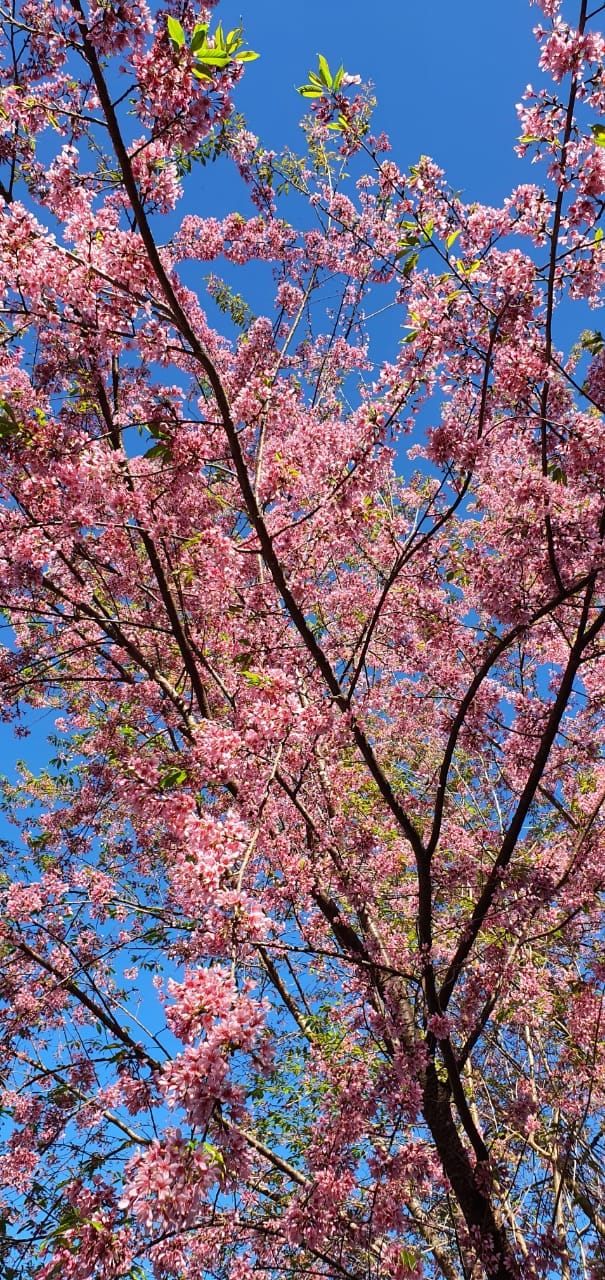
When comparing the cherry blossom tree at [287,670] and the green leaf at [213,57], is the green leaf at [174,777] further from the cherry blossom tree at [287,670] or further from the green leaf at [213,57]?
the green leaf at [213,57]

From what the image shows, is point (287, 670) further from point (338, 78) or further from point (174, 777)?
point (338, 78)

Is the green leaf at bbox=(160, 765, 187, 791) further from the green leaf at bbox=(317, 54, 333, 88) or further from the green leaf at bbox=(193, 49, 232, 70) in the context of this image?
the green leaf at bbox=(317, 54, 333, 88)

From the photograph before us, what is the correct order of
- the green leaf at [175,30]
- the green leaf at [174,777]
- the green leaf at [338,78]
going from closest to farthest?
1. the green leaf at [175,30]
2. the green leaf at [174,777]
3. the green leaf at [338,78]

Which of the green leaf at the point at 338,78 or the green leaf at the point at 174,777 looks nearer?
the green leaf at the point at 174,777

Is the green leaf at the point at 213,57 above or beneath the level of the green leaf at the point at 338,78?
beneath

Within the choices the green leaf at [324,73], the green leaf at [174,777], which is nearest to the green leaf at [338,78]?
the green leaf at [324,73]

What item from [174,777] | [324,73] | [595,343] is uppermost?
[324,73]

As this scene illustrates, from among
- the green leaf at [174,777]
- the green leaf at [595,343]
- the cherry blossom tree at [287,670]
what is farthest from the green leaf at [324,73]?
the green leaf at [174,777]

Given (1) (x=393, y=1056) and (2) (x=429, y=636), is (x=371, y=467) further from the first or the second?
(1) (x=393, y=1056)

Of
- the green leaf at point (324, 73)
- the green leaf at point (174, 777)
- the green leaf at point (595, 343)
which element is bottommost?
the green leaf at point (174, 777)

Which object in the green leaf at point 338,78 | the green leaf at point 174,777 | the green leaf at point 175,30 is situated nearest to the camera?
the green leaf at point 175,30

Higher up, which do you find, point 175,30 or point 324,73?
point 324,73

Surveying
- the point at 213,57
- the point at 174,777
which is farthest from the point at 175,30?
the point at 174,777

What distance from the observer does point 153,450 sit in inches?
147
